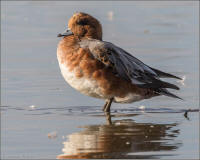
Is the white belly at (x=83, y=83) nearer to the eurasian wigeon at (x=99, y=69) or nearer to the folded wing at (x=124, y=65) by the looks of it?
the eurasian wigeon at (x=99, y=69)

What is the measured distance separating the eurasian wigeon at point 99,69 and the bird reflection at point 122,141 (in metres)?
0.50

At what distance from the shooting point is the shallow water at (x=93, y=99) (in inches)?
255

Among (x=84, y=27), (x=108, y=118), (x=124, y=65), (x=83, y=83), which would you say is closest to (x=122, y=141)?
(x=108, y=118)

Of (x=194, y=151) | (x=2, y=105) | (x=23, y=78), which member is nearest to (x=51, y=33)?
(x=23, y=78)

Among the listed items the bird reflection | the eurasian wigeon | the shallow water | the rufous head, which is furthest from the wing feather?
the bird reflection

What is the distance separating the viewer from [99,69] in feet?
25.7

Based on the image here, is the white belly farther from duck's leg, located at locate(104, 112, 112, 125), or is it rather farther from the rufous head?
the rufous head

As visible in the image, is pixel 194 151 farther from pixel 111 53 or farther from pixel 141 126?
pixel 111 53

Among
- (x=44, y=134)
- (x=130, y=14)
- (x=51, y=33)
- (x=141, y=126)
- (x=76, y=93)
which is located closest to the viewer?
(x=44, y=134)

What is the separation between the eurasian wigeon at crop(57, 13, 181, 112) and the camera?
7.78 metres

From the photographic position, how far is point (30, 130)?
708 cm

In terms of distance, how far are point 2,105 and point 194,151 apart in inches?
112

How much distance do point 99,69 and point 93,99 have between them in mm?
1103

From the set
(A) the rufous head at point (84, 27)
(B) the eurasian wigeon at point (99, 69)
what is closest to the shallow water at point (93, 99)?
(B) the eurasian wigeon at point (99, 69)
